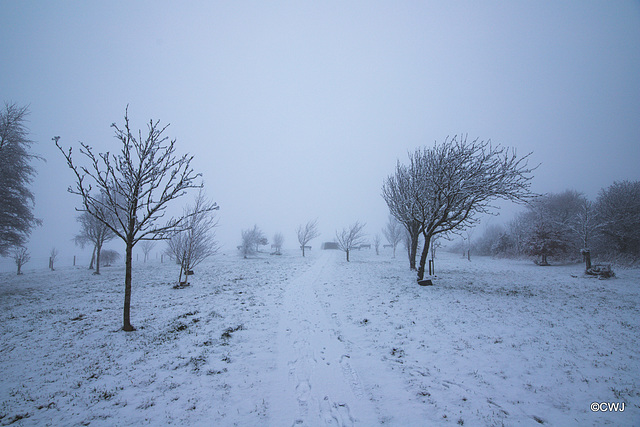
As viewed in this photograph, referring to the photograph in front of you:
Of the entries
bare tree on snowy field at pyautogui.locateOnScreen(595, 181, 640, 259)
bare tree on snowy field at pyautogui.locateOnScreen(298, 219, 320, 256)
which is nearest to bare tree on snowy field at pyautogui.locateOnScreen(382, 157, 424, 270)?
bare tree on snowy field at pyautogui.locateOnScreen(595, 181, 640, 259)

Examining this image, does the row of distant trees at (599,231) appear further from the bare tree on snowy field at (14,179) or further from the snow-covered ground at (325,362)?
the bare tree on snowy field at (14,179)

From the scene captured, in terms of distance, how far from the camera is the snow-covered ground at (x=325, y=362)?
398 centimetres

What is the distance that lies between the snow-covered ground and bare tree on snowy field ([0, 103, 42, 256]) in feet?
25.4

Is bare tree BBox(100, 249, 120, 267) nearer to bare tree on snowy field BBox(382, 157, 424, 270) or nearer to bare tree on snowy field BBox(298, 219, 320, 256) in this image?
bare tree on snowy field BBox(298, 219, 320, 256)

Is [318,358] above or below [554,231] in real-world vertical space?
below

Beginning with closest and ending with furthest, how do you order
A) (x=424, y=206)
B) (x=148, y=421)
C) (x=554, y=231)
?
(x=148, y=421), (x=424, y=206), (x=554, y=231)

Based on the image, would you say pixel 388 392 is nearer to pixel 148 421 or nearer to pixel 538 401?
pixel 538 401

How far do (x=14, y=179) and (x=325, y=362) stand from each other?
22345 millimetres

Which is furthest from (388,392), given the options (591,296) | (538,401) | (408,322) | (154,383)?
(591,296)

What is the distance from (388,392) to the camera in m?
4.54

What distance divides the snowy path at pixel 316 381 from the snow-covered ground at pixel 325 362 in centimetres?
3

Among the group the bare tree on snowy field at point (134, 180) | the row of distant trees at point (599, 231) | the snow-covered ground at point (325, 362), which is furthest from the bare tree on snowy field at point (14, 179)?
the row of distant trees at point (599, 231)

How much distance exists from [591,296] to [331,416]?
14845 millimetres

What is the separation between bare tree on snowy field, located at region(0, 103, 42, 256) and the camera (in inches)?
547
